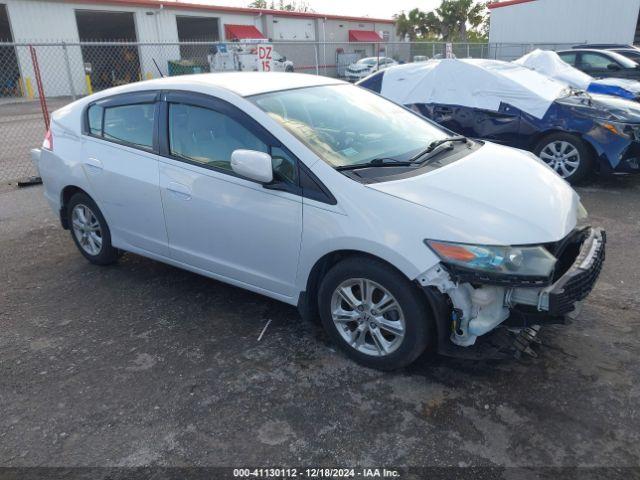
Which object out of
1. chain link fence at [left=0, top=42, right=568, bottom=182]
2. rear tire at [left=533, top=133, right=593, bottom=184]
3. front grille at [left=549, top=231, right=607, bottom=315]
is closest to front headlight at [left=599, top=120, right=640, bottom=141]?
rear tire at [left=533, top=133, right=593, bottom=184]

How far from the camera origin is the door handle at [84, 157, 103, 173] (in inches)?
171

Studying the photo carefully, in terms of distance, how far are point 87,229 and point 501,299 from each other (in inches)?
144

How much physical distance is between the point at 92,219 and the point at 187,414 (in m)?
2.51

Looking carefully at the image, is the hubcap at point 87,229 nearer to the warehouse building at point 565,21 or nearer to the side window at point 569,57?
the side window at point 569,57

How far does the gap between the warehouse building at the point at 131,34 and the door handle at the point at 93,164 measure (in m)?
16.8

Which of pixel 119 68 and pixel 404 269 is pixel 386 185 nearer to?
pixel 404 269

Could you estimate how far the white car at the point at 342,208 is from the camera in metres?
2.80

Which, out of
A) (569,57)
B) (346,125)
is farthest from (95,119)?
(569,57)

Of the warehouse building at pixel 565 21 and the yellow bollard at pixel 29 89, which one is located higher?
the warehouse building at pixel 565 21

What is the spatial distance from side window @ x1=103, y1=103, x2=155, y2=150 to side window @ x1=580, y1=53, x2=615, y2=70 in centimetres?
1360

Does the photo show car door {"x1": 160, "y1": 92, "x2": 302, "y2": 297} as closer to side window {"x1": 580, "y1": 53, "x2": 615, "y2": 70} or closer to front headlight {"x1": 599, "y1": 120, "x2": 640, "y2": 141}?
front headlight {"x1": 599, "y1": 120, "x2": 640, "y2": 141}

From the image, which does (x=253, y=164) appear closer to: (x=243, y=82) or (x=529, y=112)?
(x=243, y=82)

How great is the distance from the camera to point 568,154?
6777mm

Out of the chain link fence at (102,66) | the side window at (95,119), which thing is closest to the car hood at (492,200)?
the side window at (95,119)
